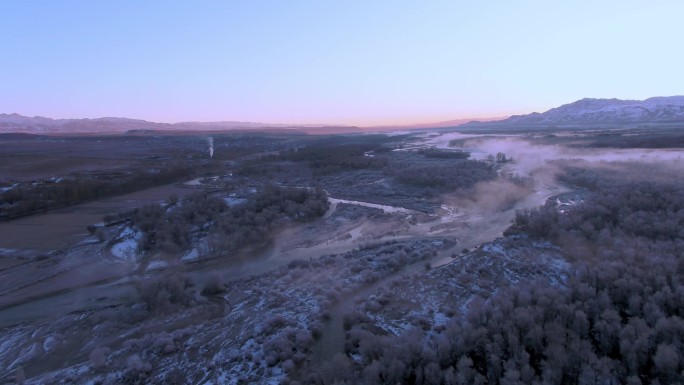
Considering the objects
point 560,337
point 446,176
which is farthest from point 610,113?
point 560,337

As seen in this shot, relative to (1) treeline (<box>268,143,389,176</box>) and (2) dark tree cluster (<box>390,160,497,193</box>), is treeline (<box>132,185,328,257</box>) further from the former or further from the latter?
(1) treeline (<box>268,143,389,176</box>)

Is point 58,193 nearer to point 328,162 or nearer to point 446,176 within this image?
point 328,162

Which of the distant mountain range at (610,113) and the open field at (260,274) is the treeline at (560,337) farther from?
the distant mountain range at (610,113)

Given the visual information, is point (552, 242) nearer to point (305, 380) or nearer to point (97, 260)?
point (305, 380)

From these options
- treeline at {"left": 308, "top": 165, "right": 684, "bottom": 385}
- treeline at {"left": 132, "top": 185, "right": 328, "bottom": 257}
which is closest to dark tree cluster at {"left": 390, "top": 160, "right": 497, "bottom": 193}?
treeline at {"left": 132, "top": 185, "right": 328, "bottom": 257}

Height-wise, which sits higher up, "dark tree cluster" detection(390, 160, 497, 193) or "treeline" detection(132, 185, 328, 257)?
"dark tree cluster" detection(390, 160, 497, 193)
